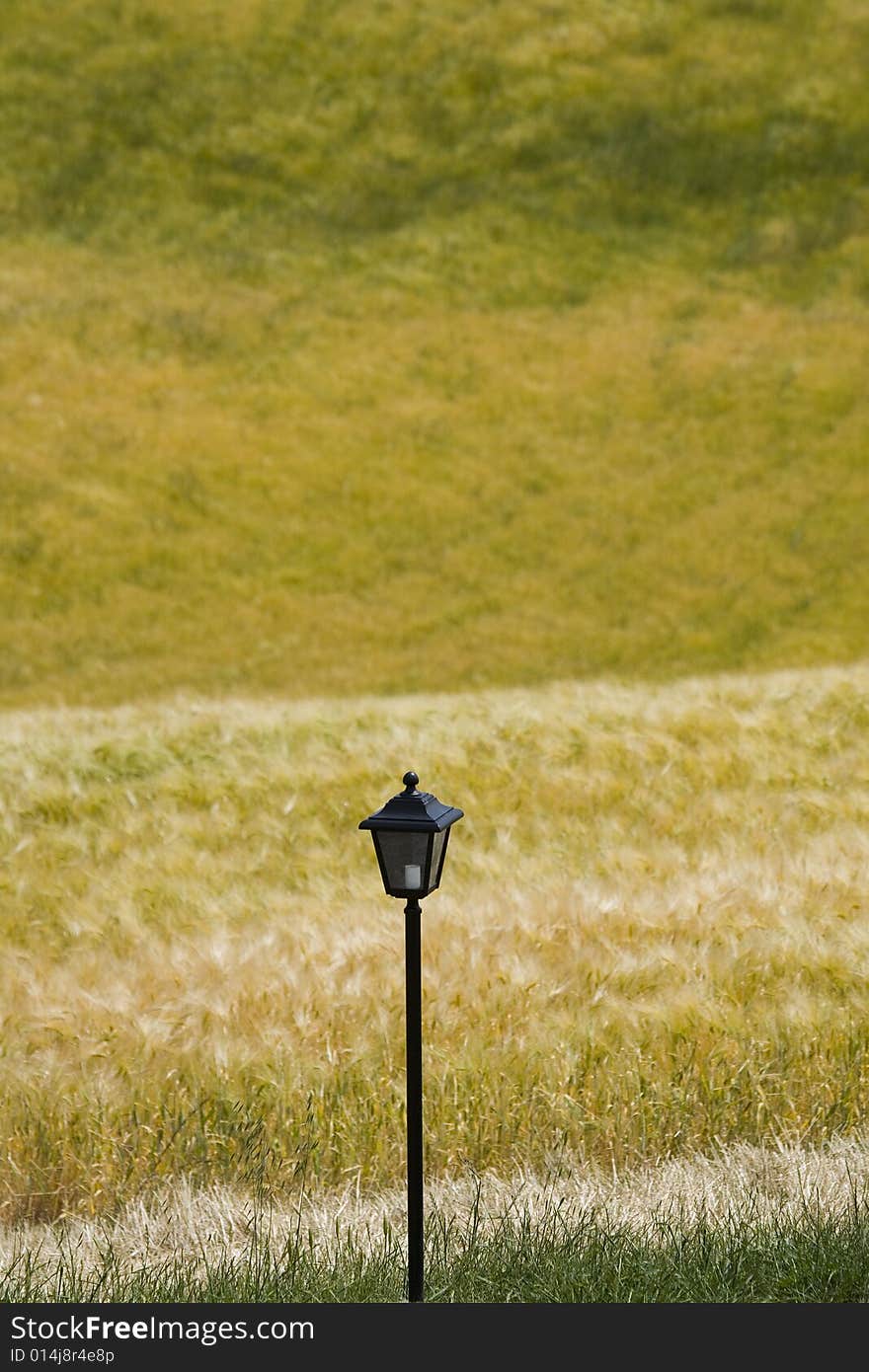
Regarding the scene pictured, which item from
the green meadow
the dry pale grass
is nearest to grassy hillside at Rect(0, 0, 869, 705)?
the green meadow

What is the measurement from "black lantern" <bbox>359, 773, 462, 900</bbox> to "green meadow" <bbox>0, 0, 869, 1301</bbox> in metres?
1.46

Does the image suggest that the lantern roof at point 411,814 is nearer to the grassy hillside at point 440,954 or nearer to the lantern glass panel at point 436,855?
the lantern glass panel at point 436,855

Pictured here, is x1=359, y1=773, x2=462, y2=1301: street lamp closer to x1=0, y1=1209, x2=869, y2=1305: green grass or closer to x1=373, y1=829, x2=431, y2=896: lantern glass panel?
x1=373, y1=829, x2=431, y2=896: lantern glass panel

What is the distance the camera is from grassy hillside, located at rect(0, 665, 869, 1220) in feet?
22.7

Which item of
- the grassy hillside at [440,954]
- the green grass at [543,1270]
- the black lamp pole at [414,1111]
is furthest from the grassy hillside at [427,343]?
the green grass at [543,1270]

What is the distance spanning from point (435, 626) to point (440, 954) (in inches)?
714

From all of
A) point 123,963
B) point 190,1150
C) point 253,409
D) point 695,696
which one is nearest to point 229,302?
point 253,409

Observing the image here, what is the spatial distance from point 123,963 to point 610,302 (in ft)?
94.3

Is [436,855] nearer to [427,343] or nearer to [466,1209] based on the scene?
[466,1209]

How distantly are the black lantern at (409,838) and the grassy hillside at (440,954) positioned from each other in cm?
200

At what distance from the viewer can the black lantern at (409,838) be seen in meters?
5.23

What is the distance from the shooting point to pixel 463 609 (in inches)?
1056

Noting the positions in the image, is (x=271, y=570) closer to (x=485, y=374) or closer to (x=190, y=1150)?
(x=485, y=374)
